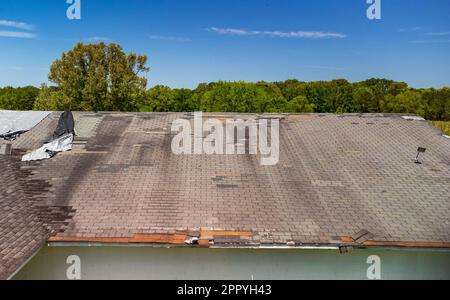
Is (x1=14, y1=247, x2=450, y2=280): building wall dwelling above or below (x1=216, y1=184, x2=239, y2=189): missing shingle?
below

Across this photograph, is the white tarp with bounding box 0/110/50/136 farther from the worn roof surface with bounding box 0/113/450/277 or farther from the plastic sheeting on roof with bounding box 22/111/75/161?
the plastic sheeting on roof with bounding box 22/111/75/161

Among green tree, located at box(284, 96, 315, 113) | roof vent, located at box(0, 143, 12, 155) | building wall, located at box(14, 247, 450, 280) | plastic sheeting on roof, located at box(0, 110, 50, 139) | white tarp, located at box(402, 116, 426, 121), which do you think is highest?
green tree, located at box(284, 96, 315, 113)

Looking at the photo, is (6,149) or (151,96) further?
(151,96)

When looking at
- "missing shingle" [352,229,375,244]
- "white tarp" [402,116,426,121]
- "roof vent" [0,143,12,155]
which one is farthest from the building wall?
"white tarp" [402,116,426,121]

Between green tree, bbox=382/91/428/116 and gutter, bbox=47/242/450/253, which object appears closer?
gutter, bbox=47/242/450/253

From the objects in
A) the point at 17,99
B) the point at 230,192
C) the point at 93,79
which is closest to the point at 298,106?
the point at 93,79

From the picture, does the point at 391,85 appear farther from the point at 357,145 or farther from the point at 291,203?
the point at 291,203

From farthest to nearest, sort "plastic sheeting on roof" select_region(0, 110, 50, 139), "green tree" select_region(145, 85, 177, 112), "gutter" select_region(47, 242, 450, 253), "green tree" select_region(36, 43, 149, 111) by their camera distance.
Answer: "green tree" select_region(145, 85, 177, 112), "green tree" select_region(36, 43, 149, 111), "plastic sheeting on roof" select_region(0, 110, 50, 139), "gutter" select_region(47, 242, 450, 253)

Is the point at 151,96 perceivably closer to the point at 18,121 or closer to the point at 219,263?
the point at 18,121
